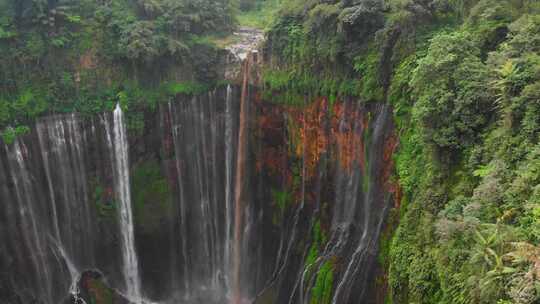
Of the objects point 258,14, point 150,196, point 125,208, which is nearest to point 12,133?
point 125,208

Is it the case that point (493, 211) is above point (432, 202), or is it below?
above

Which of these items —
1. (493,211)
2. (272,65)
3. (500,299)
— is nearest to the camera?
(500,299)

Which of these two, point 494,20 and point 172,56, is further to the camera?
point 172,56

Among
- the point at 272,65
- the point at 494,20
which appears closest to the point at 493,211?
the point at 494,20

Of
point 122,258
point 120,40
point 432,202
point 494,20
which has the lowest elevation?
point 122,258

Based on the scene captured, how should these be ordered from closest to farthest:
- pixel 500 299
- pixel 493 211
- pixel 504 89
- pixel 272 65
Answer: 1. pixel 500 299
2. pixel 493 211
3. pixel 504 89
4. pixel 272 65

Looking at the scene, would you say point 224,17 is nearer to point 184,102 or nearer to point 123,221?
point 184,102

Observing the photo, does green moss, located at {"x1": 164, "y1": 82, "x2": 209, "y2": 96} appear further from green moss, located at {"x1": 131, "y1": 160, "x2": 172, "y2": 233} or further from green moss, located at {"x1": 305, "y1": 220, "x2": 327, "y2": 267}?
green moss, located at {"x1": 305, "y1": 220, "x2": 327, "y2": 267}
